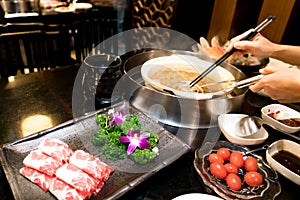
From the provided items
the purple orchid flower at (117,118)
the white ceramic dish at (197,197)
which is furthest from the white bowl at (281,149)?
the purple orchid flower at (117,118)

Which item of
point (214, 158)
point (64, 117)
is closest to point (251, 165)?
point (214, 158)

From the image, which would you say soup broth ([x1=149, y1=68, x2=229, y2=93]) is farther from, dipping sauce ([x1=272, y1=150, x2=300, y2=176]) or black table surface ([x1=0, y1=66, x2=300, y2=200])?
dipping sauce ([x1=272, y1=150, x2=300, y2=176])

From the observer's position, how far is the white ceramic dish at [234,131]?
4.07 feet

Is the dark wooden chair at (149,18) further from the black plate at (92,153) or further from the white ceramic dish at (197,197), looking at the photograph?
the white ceramic dish at (197,197)

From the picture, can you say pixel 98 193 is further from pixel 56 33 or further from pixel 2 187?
pixel 56 33

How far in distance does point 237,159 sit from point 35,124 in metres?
1.06

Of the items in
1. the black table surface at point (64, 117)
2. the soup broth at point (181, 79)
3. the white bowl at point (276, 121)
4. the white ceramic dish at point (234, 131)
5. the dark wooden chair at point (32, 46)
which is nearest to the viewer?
the black table surface at point (64, 117)

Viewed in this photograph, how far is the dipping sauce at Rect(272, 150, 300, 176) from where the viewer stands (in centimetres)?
113

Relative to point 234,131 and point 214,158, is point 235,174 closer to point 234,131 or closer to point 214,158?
point 214,158

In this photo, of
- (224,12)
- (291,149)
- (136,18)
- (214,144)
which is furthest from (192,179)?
(136,18)

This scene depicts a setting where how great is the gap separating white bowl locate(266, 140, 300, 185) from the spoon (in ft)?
0.43

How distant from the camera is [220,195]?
975mm

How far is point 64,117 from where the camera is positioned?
1380mm

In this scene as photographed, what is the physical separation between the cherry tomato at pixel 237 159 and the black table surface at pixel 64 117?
176mm
